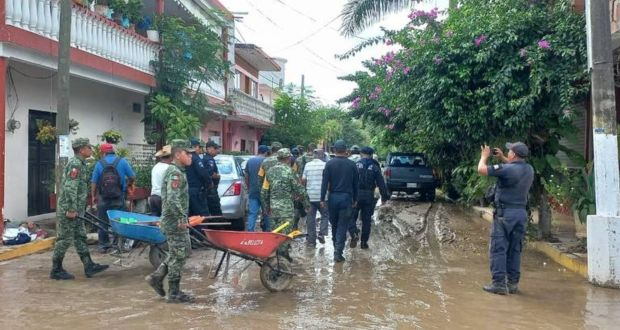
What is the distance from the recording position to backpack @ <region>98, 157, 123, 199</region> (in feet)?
27.4

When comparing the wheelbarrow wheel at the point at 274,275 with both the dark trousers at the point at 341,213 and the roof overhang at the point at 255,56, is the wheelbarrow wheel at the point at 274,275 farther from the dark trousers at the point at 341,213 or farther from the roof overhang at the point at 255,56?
the roof overhang at the point at 255,56

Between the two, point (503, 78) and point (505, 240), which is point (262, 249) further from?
point (503, 78)

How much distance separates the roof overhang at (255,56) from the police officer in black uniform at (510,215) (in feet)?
61.0

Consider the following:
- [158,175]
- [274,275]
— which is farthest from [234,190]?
[274,275]

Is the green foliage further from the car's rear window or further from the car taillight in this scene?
the car's rear window

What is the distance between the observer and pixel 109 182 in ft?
27.4

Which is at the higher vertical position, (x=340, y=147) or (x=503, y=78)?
(x=503, y=78)

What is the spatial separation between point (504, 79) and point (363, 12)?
5452 millimetres

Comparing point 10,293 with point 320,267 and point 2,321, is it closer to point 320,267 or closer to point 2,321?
point 2,321

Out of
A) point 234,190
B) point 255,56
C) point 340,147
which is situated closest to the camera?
point 340,147

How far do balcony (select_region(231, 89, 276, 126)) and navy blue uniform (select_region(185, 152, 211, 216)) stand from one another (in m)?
11.5

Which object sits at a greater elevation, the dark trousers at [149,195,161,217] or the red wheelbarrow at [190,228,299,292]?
the dark trousers at [149,195,161,217]

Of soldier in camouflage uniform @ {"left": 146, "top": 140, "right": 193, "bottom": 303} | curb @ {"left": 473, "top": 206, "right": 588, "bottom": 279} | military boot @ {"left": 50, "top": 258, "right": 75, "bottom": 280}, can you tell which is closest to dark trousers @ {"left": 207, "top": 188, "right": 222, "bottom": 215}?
military boot @ {"left": 50, "top": 258, "right": 75, "bottom": 280}

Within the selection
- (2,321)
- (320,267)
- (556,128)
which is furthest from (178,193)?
(556,128)
